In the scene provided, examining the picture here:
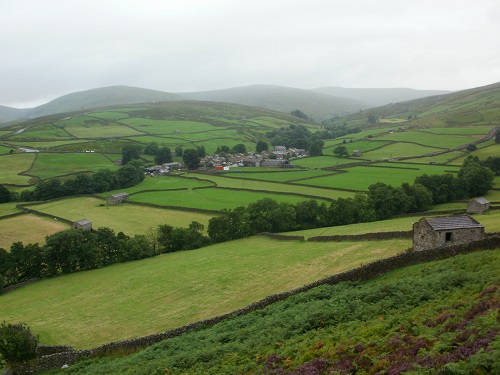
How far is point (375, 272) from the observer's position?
84.7 feet

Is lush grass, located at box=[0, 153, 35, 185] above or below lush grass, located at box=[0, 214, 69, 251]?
above

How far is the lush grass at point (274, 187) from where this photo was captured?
230ft

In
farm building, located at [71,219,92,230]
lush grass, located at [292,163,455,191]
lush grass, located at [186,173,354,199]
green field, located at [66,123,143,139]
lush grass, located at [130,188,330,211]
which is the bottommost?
farm building, located at [71,219,92,230]

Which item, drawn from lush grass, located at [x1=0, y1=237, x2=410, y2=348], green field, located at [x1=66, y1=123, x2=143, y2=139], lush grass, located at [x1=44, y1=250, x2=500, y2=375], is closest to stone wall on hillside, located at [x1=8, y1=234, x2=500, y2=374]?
lush grass, located at [x1=44, y1=250, x2=500, y2=375]

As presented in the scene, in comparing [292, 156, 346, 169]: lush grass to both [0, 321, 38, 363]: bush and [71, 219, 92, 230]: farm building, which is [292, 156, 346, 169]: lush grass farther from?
[0, 321, 38, 363]: bush

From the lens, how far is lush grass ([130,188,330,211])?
6821cm

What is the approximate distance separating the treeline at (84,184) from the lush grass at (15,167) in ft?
33.3

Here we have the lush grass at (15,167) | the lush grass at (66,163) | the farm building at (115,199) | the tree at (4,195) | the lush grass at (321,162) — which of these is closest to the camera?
the farm building at (115,199)

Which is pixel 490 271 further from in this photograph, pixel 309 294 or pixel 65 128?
pixel 65 128

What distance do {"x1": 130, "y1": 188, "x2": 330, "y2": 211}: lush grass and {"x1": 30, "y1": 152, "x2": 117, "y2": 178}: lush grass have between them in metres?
33.8

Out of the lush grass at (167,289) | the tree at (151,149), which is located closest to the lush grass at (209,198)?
the lush grass at (167,289)

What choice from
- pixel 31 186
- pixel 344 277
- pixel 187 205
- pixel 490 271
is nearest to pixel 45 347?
pixel 344 277

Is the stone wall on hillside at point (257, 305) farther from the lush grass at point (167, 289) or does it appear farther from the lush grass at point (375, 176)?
the lush grass at point (375, 176)

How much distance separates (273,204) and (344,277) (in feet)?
99.3
